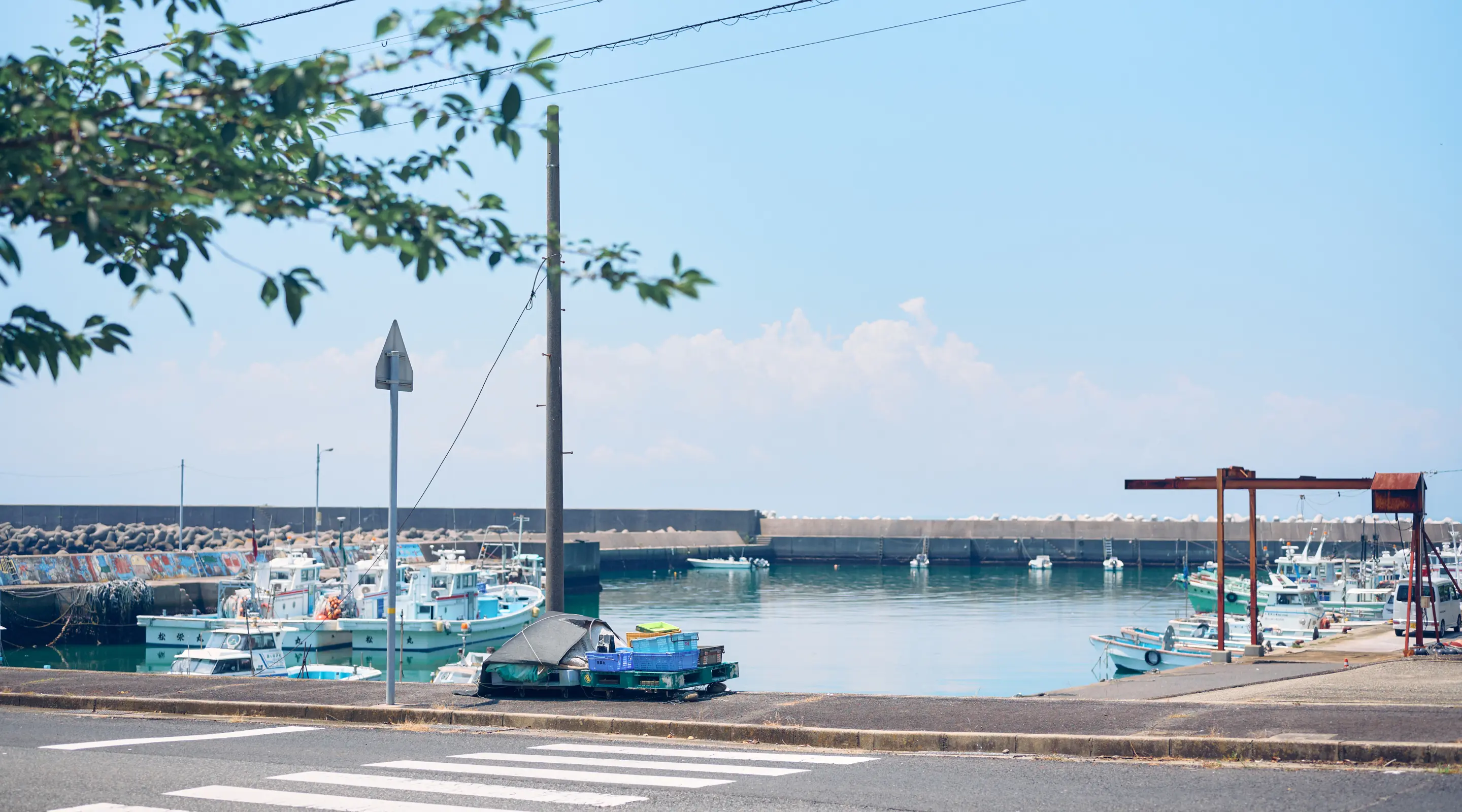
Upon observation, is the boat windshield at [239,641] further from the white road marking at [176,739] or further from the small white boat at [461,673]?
the white road marking at [176,739]

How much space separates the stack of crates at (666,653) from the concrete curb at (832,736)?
1.36 m

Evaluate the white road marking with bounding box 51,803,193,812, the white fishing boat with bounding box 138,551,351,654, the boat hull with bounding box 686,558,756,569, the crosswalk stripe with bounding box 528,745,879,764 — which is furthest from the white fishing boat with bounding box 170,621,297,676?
the boat hull with bounding box 686,558,756,569

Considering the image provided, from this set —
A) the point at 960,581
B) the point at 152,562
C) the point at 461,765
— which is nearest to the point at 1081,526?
the point at 960,581

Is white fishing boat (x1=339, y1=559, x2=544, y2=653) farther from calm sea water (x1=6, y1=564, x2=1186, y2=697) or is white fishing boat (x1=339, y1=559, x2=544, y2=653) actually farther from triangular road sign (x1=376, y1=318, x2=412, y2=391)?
triangular road sign (x1=376, y1=318, x2=412, y2=391)

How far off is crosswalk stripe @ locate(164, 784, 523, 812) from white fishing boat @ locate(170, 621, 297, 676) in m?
26.3

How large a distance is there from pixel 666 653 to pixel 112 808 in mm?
7135

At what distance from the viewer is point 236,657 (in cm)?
3600

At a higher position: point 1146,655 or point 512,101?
point 512,101

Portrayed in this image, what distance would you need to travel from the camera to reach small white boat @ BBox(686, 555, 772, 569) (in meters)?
106

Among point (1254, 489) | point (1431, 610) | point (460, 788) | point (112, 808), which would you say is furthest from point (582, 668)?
point (1431, 610)

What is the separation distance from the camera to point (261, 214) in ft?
17.7

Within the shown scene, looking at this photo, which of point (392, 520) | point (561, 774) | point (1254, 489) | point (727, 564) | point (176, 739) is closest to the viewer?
point (561, 774)

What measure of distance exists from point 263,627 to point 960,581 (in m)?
62.5

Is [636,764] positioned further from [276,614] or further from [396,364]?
[276,614]
